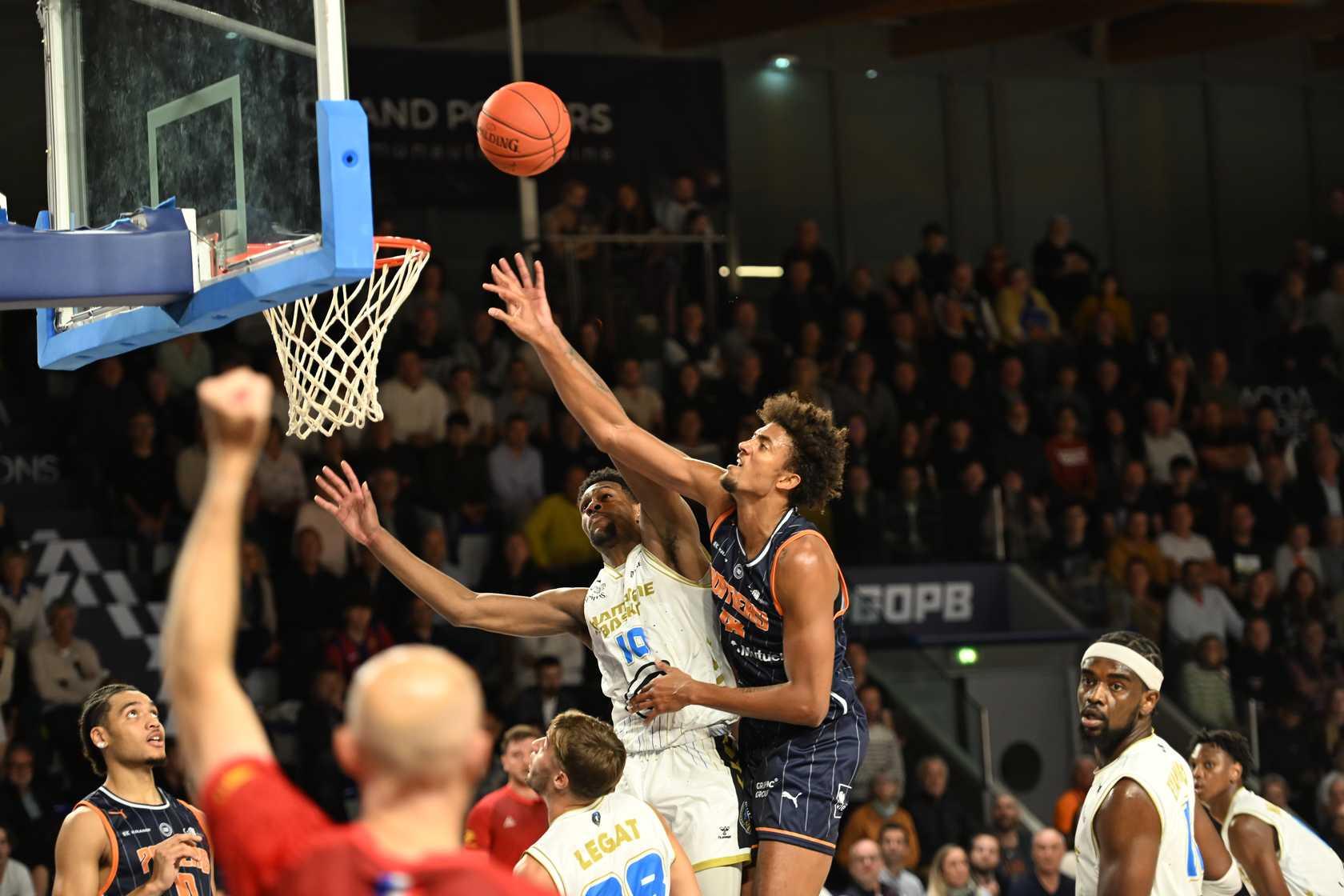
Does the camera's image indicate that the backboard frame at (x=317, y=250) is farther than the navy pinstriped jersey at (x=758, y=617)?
No

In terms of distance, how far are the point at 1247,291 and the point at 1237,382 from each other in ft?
6.81

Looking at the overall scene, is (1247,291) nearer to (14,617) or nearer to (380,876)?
(14,617)

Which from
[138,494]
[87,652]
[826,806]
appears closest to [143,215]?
[826,806]

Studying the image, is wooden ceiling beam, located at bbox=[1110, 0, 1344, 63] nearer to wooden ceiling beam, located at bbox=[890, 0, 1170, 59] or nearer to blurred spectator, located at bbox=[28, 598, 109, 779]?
wooden ceiling beam, located at bbox=[890, 0, 1170, 59]

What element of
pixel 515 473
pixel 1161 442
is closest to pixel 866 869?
pixel 515 473

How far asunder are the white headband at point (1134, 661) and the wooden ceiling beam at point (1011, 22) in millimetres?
12661

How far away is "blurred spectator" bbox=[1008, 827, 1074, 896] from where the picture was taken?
1025 centimetres

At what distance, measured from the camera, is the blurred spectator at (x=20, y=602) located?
10.6m

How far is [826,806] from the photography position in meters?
5.50

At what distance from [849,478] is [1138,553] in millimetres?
2534

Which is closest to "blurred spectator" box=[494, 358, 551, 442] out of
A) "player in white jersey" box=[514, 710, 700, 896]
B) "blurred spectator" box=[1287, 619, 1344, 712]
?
"blurred spectator" box=[1287, 619, 1344, 712]

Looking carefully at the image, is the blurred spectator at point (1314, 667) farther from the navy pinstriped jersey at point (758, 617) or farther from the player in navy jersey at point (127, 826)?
the player in navy jersey at point (127, 826)

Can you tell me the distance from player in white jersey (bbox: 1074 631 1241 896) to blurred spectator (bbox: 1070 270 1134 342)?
449 inches

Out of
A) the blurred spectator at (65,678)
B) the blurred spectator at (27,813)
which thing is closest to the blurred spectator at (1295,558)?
the blurred spectator at (65,678)
